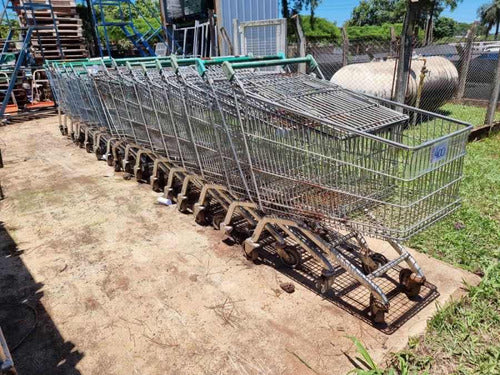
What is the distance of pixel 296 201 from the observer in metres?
2.98

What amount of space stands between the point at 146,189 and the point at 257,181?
8.78ft

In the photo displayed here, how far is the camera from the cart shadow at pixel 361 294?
2.74 meters

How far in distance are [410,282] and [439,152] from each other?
40.6 inches

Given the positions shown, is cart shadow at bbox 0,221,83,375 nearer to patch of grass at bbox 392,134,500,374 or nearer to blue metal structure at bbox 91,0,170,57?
patch of grass at bbox 392,134,500,374

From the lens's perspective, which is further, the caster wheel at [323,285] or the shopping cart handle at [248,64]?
the shopping cart handle at [248,64]

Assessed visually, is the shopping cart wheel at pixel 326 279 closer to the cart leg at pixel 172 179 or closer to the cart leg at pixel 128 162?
the cart leg at pixel 172 179

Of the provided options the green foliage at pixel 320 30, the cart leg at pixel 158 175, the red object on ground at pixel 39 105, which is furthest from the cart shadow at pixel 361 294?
the green foliage at pixel 320 30

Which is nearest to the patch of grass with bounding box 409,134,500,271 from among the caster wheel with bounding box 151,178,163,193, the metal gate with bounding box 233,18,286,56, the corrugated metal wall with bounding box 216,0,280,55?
the caster wheel with bounding box 151,178,163,193

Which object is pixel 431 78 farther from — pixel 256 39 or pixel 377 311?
pixel 377 311

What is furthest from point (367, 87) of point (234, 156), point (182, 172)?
point (234, 156)

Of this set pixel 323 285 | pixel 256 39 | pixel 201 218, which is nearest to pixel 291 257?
pixel 323 285

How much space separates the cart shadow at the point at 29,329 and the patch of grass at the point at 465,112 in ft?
26.7

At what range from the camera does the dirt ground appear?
8.09 ft

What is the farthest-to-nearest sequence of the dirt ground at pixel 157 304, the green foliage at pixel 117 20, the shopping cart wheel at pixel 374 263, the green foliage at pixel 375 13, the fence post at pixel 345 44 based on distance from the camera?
the green foliage at pixel 375 13 → the green foliage at pixel 117 20 → the fence post at pixel 345 44 → the shopping cart wheel at pixel 374 263 → the dirt ground at pixel 157 304
